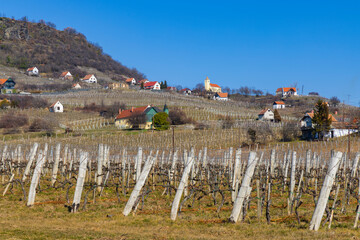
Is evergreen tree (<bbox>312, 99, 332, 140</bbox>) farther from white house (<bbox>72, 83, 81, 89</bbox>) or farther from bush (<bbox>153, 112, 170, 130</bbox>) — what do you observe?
white house (<bbox>72, 83, 81, 89</bbox>)

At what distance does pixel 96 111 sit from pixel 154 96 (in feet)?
78.7

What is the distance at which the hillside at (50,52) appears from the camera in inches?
5896

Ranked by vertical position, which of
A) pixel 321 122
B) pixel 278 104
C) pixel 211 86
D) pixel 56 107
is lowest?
pixel 321 122

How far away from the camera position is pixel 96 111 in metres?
69.8

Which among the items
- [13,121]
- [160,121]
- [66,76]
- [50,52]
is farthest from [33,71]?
[160,121]

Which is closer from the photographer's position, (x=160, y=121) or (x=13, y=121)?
(x=13, y=121)

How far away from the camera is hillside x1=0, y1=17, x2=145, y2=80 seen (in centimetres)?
14975

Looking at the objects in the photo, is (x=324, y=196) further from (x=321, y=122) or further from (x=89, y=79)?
(x=89, y=79)

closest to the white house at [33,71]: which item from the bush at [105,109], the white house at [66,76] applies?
the white house at [66,76]

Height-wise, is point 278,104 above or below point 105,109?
above

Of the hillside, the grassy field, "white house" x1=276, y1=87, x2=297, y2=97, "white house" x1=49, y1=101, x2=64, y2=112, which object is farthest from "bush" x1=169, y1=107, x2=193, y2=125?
the hillside

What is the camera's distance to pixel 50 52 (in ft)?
546

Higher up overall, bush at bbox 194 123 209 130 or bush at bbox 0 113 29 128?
bush at bbox 194 123 209 130

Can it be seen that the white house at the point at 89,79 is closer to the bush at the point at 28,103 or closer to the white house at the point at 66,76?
the white house at the point at 66,76
